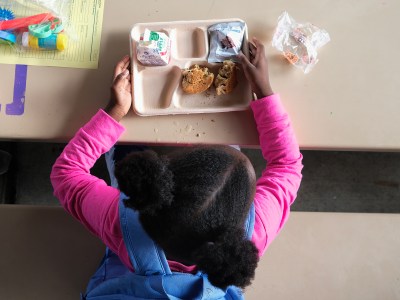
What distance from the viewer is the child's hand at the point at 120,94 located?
729 millimetres

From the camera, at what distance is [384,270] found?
83cm

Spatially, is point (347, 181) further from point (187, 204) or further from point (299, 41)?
point (187, 204)

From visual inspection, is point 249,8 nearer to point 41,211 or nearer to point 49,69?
point 49,69

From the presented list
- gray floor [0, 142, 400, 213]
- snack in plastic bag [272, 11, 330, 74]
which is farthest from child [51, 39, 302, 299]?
gray floor [0, 142, 400, 213]

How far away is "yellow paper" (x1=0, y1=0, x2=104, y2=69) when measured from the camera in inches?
30.4

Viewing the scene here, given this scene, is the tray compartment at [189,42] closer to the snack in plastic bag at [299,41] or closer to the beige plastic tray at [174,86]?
the beige plastic tray at [174,86]

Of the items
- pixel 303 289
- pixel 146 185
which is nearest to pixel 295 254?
pixel 303 289

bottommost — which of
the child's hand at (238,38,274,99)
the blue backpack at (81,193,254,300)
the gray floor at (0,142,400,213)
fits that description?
the gray floor at (0,142,400,213)

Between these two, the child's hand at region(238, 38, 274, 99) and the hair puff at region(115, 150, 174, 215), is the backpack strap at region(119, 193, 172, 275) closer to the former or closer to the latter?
the hair puff at region(115, 150, 174, 215)

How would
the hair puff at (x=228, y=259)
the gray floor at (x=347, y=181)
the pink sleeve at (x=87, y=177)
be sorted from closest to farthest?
the hair puff at (x=228, y=259), the pink sleeve at (x=87, y=177), the gray floor at (x=347, y=181)

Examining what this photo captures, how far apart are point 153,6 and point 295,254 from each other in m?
0.64

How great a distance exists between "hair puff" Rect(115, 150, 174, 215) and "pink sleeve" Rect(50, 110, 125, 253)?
180 millimetres

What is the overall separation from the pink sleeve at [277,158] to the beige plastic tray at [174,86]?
51 mm

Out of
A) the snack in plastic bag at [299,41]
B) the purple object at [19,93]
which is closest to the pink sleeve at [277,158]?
the snack in plastic bag at [299,41]
